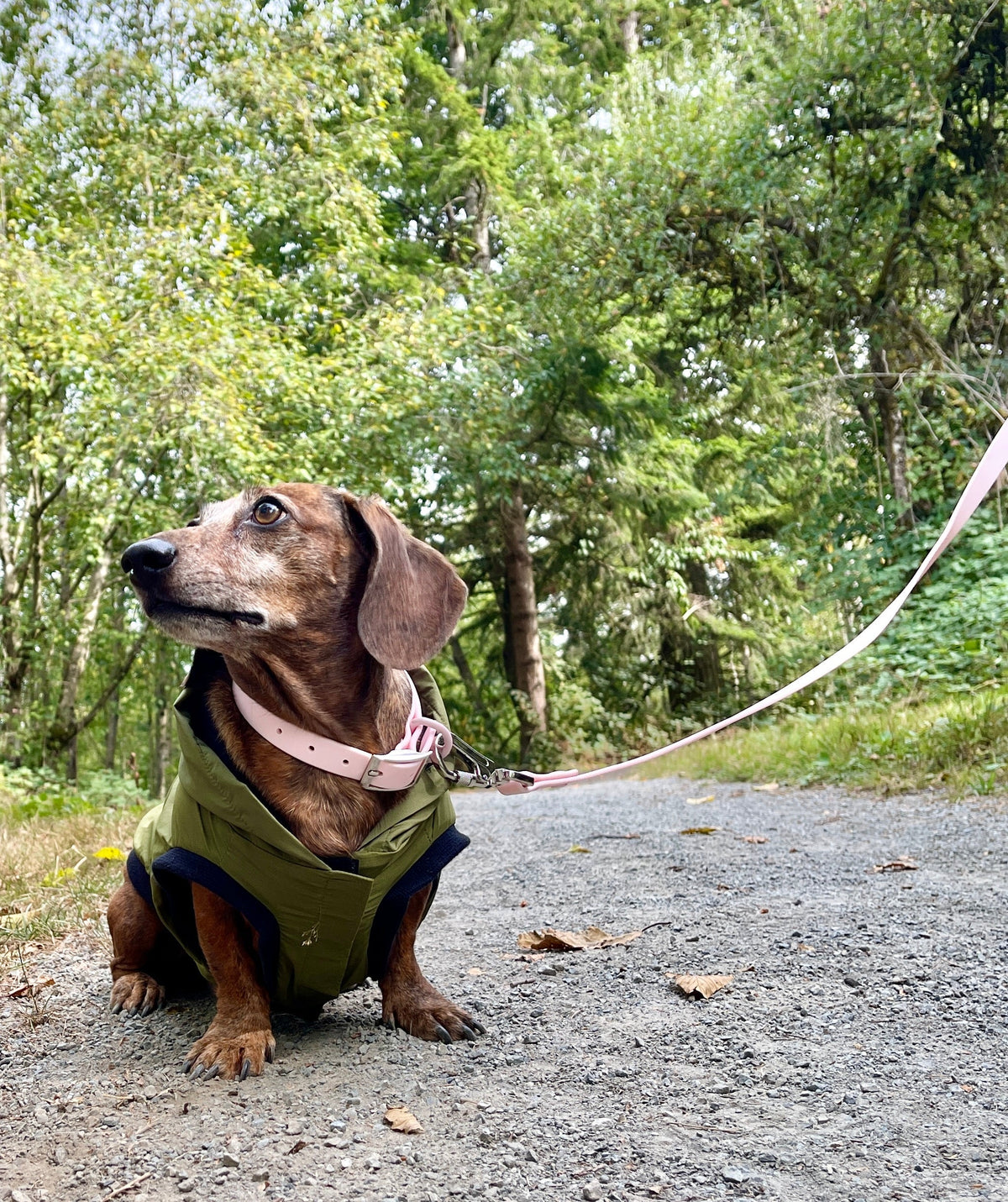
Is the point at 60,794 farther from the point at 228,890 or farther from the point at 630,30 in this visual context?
the point at 630,30

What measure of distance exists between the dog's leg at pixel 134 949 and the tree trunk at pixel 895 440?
997cm

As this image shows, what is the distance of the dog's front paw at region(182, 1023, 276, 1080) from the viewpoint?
215 cm

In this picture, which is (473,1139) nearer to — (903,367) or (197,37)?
(903,367)

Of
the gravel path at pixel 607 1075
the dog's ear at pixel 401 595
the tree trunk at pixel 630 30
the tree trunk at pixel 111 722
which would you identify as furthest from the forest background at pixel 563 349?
the tree trunk at pixel 111 722

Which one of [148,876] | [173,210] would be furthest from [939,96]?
[148,876]

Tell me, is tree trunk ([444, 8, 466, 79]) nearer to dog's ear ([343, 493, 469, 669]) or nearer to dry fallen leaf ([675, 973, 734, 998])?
dog's ear ([343, 493, 469, 669])

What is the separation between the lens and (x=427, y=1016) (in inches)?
95.8

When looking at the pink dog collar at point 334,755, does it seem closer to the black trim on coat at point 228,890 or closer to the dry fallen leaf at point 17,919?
the black trim on coat at point 228,890

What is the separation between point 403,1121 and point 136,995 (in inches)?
43.3

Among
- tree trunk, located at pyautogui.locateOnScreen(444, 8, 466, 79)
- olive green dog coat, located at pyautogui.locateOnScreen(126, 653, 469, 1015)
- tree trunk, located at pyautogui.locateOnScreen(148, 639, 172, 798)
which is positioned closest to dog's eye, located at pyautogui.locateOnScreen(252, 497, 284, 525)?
olive green dog coat, located at pyautogui.locateOnScreen(126, 653, 469, 1015)

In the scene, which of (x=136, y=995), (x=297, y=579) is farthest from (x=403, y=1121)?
(x=297, y=579)

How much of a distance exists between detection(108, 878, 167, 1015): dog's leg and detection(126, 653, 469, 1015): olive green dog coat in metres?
0.24

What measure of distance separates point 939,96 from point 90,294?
7.96m

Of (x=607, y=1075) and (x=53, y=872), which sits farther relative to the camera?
(x=53, y=872)
